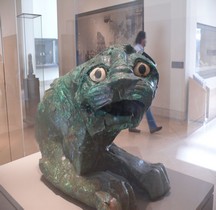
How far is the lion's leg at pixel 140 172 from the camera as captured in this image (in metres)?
0.82

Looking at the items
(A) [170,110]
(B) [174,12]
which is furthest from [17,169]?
(B) [174,12]

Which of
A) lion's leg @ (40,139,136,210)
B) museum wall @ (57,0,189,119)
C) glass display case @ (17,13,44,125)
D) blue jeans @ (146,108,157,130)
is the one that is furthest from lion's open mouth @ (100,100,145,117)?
glass display case @ (17,13,44,125)

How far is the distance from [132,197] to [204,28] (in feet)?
7.54

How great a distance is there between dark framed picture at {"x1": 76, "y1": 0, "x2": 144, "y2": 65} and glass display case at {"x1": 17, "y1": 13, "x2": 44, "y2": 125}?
0.45m

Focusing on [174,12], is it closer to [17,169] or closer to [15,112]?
[15,112]

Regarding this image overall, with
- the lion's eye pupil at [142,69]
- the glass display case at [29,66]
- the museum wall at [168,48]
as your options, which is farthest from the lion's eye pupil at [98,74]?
the museum wall at [168,48]

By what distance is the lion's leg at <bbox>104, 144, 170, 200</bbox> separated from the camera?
0.82 metres

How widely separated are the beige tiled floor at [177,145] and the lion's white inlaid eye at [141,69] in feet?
2.60

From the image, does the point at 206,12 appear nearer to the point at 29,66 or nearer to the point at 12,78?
the point at 29,66

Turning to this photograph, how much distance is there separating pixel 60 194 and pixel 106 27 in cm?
140

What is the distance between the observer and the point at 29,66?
7.68 ft

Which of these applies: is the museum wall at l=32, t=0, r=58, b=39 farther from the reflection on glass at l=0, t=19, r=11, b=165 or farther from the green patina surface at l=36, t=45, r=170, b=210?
the green patina surface at l=36, t=45, r=170, b=210

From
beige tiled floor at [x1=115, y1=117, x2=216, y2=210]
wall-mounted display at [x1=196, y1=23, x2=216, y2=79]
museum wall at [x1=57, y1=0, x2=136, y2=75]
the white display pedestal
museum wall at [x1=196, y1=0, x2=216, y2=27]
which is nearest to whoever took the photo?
the white display pedestal

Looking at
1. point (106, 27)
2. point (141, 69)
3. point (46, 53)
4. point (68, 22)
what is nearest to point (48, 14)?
point (68, 22)
